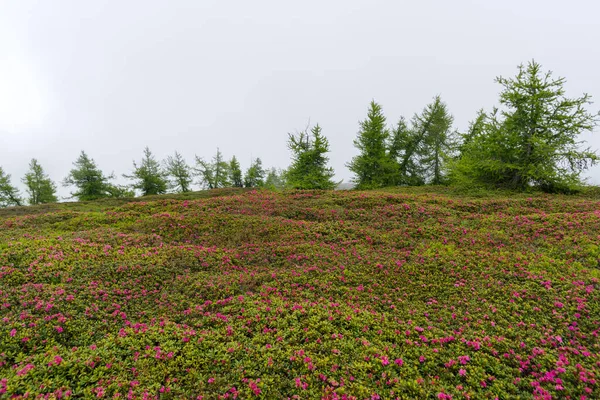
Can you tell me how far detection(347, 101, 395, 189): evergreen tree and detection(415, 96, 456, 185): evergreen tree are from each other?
5.34 meters

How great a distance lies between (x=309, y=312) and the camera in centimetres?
615

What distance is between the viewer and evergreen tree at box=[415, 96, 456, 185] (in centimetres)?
3022

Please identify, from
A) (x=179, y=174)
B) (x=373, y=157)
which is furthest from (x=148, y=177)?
(x=373, y=157)

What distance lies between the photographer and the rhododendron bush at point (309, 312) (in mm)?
4285

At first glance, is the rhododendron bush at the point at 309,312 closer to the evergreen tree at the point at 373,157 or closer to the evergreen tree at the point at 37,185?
the evergreen tree at the point at 373,157

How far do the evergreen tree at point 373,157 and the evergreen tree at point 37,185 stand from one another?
5308 cm

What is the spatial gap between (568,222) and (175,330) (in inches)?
616

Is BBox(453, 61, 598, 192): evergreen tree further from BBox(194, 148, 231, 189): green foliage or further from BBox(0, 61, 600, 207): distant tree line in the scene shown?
BBox(194, 148, 231, 189): green foliage

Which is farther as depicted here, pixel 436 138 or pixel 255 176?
pixel 255 176

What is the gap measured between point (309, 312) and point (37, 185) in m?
58.7

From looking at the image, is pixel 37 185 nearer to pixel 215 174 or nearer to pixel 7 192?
pixel 7 192

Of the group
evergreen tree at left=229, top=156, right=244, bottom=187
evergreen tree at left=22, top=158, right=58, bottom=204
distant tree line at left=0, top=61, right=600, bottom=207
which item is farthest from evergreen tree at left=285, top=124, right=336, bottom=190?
evergreen tree at left=22, top=158, right=58, bottom=204

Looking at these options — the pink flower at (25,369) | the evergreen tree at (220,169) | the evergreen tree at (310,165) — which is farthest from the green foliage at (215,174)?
the pink flower at (25,369)

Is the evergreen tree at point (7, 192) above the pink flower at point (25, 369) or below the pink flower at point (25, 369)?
above
